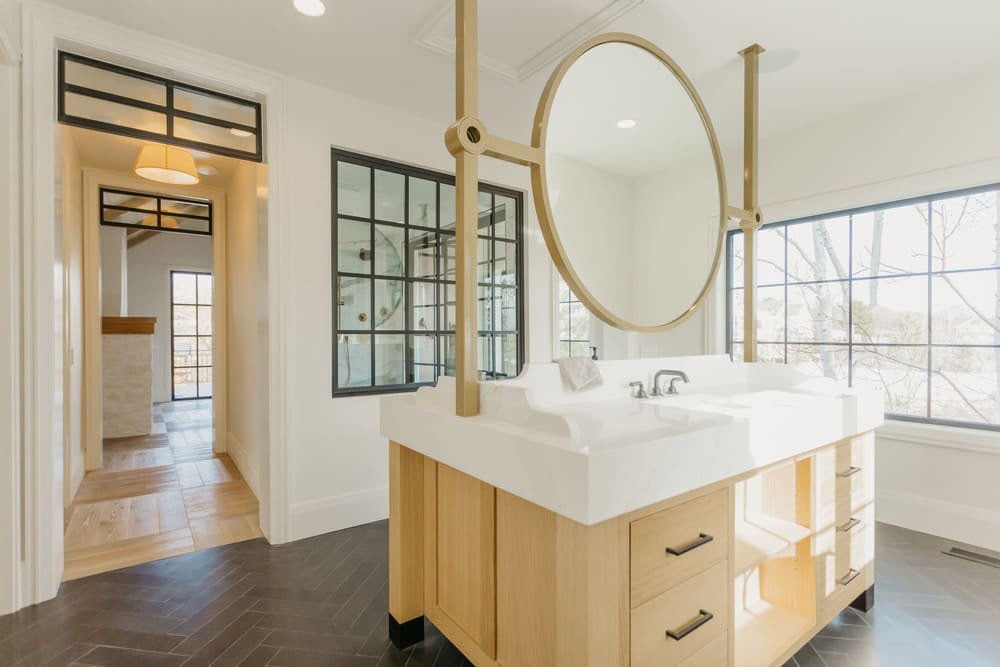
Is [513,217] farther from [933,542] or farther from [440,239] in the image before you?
[933,542]

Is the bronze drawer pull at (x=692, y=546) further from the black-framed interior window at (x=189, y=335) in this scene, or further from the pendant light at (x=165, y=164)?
the black-framed interior window at (x=189, y=335)

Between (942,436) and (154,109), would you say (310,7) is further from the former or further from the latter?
(942,436)

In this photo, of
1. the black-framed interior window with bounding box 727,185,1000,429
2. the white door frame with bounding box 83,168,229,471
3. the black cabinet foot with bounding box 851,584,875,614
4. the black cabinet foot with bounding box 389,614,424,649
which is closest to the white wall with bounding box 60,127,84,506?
the white door frame with bounding box 83,168,229,471

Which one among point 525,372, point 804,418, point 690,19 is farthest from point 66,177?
point 804,418

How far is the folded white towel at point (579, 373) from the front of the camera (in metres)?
1.68

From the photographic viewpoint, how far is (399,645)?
5.73 feet

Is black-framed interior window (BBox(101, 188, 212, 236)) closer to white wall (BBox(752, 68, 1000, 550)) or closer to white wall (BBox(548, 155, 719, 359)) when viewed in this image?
white wall (BBox(548, 155, 719, 359))

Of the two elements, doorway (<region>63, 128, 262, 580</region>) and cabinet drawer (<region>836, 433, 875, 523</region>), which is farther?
doorway (<region>63, 128, 262, 580</region>)

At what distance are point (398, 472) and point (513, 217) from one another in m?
2.48

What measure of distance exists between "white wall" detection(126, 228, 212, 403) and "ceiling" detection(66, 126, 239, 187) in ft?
15.3

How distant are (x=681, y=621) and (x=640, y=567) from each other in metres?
0.25

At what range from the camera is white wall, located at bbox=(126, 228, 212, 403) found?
313 inches

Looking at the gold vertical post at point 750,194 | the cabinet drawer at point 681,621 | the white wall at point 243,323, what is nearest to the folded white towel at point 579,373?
the cabinet drawer at point 681,621

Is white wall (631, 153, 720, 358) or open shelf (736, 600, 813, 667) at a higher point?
white wall (631, 153, 720, 358)
